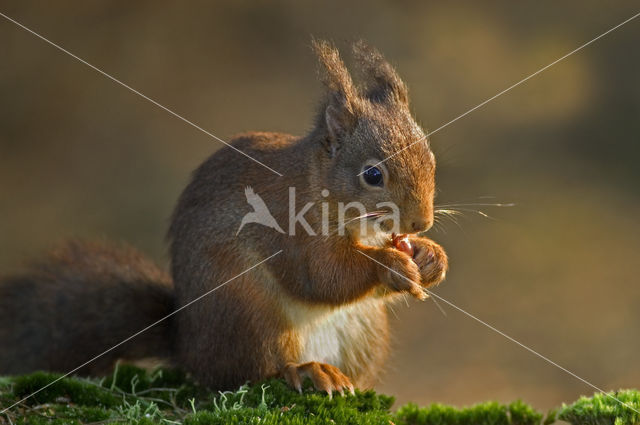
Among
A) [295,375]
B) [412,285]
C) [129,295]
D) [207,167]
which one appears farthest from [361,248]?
[129,295]

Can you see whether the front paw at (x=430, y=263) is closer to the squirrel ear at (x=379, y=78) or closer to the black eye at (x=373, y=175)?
the black eye at (x=373, y=175)

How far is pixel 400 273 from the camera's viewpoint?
2.09m

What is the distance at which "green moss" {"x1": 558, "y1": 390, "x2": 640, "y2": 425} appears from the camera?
75.2 inches

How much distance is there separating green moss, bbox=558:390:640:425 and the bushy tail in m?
1.15

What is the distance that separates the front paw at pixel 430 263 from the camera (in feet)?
7.29

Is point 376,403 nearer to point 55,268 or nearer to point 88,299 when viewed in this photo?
point 88,299

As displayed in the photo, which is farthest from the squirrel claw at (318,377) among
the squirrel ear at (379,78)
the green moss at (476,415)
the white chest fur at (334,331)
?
the squirrel ear at (379,78)

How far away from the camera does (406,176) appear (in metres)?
2.06

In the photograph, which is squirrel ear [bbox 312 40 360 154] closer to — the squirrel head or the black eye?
the squirrel head

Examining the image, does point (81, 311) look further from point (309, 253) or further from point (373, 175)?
point (373, 175)

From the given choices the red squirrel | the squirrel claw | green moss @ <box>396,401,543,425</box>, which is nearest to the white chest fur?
the red squirrel

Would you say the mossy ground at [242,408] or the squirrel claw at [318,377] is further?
the squirrel claw at [318,377]

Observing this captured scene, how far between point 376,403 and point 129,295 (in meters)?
0.91

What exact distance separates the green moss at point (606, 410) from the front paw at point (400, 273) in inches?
17.5
